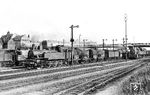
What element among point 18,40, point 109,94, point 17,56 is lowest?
point 109,94

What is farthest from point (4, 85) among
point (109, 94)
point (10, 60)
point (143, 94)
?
point (10, 60)

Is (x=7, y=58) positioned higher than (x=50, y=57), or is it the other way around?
(x=50, y=57)

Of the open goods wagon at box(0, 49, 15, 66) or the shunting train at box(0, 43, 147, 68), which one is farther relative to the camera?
the open goods wagon at box(0, 49, 15, 66)

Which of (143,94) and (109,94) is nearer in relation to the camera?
(143,94)

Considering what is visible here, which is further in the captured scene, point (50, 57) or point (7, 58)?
point (7, 58)

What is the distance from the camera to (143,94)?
10586 millimetres

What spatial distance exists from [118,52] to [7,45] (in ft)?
139

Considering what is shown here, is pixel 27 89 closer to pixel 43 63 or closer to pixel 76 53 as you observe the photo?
pixel 43 63

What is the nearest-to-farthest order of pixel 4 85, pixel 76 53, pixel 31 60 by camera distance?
pixel 4 85 < pixel 31 60 < pixel 76 53

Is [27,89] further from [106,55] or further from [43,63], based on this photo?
[106,55]

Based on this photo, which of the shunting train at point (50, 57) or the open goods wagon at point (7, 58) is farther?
the open goods wagon at point (7, 58)

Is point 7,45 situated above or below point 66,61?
above

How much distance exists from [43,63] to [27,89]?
16.7 m

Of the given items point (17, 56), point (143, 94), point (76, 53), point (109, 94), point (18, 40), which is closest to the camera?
point (143, 94)
